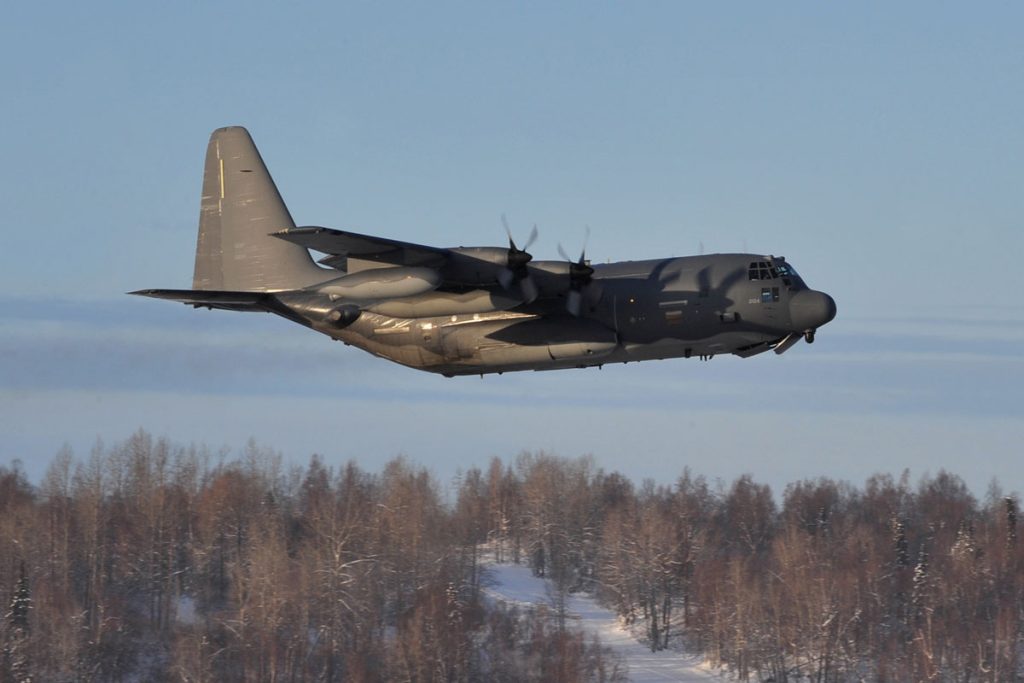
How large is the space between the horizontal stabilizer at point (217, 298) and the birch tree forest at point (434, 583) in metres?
31.8

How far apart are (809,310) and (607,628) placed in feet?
181

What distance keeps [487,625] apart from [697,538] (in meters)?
26.1

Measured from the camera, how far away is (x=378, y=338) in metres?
34.8

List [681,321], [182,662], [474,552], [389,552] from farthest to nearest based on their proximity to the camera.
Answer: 1. [474,552]
2. [389,552]
3. [182,662]
4. [681,321]

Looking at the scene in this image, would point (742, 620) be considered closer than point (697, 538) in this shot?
Yes

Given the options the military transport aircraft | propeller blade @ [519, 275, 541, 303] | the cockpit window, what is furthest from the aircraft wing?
the cockpit window

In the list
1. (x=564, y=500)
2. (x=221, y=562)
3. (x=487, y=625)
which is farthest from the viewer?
(x=564, y=500)

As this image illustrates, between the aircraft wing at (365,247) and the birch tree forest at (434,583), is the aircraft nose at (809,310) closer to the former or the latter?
the aircraft wing at (365,247)

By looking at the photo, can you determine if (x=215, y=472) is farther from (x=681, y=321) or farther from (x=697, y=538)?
(x=681, y=321)

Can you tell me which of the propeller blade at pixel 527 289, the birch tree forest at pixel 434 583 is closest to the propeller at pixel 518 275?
the propeller blade at pixel 527 289

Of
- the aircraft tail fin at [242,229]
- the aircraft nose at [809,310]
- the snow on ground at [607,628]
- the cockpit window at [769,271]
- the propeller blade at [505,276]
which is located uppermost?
the aircraft tail fin at [242,229]

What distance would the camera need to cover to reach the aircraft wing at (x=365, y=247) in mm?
31312

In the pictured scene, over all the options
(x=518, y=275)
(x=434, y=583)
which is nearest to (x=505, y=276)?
(x=518, y=275)

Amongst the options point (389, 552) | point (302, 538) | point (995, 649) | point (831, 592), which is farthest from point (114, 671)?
point (995, 649)
